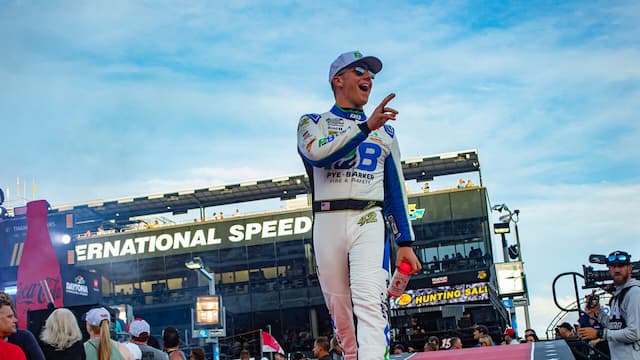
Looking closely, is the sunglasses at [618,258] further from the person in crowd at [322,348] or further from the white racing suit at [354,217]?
the person in crowd at [322,348]

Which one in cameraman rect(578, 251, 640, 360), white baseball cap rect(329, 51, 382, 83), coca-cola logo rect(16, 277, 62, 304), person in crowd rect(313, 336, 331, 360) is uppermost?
white baseball cap rect(329, 51, 382, 83)

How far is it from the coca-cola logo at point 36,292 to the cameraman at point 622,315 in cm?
2317

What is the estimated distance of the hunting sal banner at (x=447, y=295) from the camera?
165 ft

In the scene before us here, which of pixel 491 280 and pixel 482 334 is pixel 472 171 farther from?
pixel 482 334

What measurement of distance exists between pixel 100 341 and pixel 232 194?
169ft

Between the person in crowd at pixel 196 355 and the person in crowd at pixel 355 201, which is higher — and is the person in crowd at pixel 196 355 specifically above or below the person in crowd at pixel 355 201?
below

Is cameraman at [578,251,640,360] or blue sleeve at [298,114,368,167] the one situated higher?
blue sleeve at [298,114,368,167]

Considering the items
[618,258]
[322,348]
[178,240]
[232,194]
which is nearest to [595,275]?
[618,258]

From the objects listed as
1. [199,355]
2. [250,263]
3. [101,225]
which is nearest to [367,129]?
[199,355]

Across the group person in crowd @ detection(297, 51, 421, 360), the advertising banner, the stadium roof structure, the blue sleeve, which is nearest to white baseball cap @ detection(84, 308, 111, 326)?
person in crowd @ detection(297, 51, 421, 360)

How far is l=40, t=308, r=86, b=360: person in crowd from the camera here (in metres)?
6.67

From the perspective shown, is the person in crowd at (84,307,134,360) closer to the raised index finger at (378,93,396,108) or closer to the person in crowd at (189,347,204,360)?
the person in crowd at (189,347,204,360)

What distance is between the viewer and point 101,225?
2434 inches

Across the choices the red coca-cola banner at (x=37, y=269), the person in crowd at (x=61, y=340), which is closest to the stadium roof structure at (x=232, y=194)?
the red coca-cola banner at (x=37, y=269)
